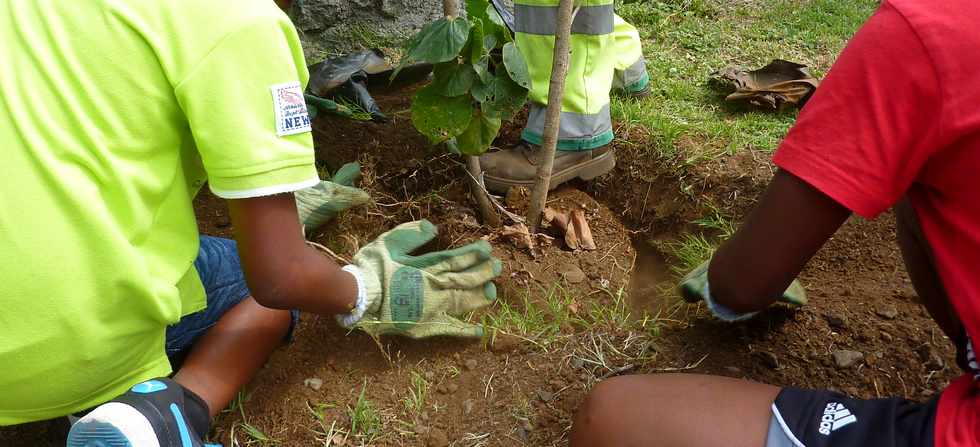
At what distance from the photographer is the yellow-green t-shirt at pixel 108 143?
3.36ft

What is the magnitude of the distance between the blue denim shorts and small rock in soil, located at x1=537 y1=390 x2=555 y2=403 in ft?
2.00

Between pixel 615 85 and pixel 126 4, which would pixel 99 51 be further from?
pixel 615 85

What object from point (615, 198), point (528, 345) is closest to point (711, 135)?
point (615, 198)

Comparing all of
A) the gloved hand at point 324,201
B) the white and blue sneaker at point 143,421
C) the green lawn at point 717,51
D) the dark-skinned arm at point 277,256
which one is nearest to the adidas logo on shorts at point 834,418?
the dark-skinned arm at point 277,256

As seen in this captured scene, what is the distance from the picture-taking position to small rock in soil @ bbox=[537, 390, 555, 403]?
1.59 meters

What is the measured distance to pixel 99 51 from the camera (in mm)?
1030

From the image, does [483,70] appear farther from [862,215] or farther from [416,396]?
[862,215]

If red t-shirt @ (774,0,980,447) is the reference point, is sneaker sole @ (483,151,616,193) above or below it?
below

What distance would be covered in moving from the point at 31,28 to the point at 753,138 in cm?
212

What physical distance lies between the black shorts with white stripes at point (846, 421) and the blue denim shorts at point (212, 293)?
3.59 feet

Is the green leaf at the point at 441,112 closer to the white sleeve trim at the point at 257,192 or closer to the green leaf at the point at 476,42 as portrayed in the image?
the green leaf at the point at 476,42

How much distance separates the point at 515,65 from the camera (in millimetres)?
1839

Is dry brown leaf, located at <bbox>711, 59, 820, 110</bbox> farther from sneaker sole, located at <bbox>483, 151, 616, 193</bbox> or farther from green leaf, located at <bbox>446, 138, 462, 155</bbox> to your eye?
green leaf, located at <bbox>446, 138, 462, 155</bbox>

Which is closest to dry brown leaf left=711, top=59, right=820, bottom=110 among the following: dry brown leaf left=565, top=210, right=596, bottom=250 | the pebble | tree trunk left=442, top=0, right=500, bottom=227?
dry brown leaf left=565, top=210, right=596, bottom=250
